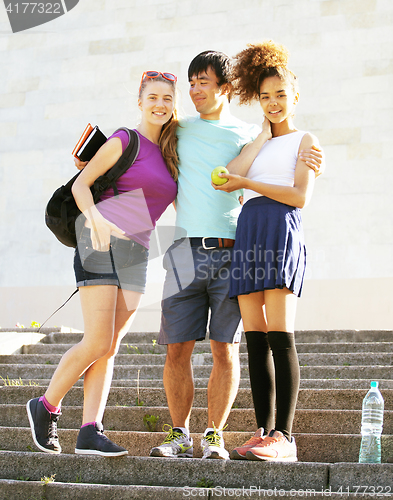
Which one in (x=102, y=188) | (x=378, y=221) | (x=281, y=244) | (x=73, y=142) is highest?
(x=73, y=142)

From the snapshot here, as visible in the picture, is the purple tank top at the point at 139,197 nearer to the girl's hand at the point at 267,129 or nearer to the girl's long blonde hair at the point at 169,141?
the girl's long blonde hair at the point at 169,141

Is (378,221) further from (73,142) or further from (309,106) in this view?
(73,142)

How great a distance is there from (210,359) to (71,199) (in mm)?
2329

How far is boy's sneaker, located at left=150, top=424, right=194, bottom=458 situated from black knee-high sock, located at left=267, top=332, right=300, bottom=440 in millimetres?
495

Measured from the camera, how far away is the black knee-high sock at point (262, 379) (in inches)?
104

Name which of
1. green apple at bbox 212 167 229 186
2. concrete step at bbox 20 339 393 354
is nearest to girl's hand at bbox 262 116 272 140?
green apple at bbox 212 167 229 186

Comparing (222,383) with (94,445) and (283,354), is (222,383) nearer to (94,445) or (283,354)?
(283,354)

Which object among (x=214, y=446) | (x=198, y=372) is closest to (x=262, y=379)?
(x=214, y=446)

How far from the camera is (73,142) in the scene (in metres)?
9.34

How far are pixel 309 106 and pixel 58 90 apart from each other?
4.00 metres

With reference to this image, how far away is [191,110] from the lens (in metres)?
8.87

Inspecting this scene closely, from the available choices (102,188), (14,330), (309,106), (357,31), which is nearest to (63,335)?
(14,330)

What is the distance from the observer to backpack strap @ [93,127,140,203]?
283 centimetres

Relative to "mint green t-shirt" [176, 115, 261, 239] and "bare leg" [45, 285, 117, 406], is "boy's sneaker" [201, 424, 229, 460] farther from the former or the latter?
"mint green t-shirt" [176, 115, 261, 239]
